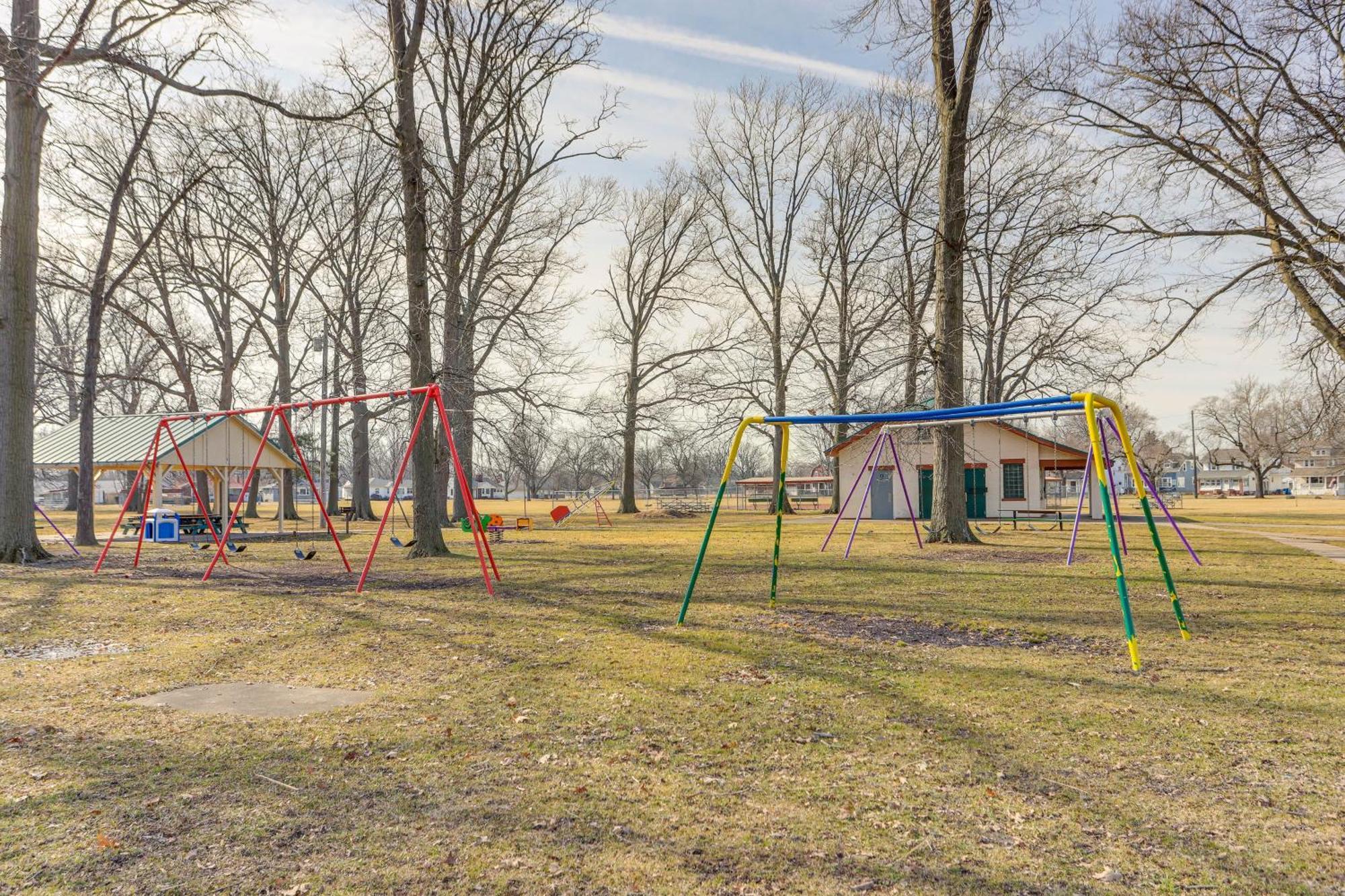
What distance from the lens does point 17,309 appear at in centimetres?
1356

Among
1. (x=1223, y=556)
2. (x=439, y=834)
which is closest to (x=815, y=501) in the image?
(x=1223, y=556)

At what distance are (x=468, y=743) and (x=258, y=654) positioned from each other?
11.6 feet

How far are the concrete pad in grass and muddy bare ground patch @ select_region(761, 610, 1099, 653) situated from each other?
4412mm

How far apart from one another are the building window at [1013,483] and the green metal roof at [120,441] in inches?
1067

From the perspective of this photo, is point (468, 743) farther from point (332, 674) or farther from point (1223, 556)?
point (1223, 556)

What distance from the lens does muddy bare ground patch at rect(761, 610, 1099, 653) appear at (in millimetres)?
7535

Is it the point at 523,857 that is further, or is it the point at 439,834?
the point at 439,834

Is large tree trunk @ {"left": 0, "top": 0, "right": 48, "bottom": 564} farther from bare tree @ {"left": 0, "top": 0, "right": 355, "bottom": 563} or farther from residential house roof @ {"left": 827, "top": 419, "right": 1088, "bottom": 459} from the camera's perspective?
residential house roof @ {"left": 827, "top": 419, "right": 1088, "bottom": 459}

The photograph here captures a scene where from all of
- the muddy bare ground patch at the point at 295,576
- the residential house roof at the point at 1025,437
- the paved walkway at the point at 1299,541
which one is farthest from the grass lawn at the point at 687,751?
the residential house roof at the point at 1025,437

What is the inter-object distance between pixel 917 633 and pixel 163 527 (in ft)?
68.7

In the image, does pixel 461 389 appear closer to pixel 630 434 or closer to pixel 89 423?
pixel 89 423

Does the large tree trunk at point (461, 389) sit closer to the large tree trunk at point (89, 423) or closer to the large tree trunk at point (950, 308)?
the large tree trunk at point (89, 423)

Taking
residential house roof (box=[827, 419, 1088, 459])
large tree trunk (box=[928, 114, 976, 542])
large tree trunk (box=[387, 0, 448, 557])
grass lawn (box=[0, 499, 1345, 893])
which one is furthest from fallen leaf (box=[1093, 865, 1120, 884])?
residential house roof (box=[827, 419, 1088, 459])

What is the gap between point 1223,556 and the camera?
1594cm
